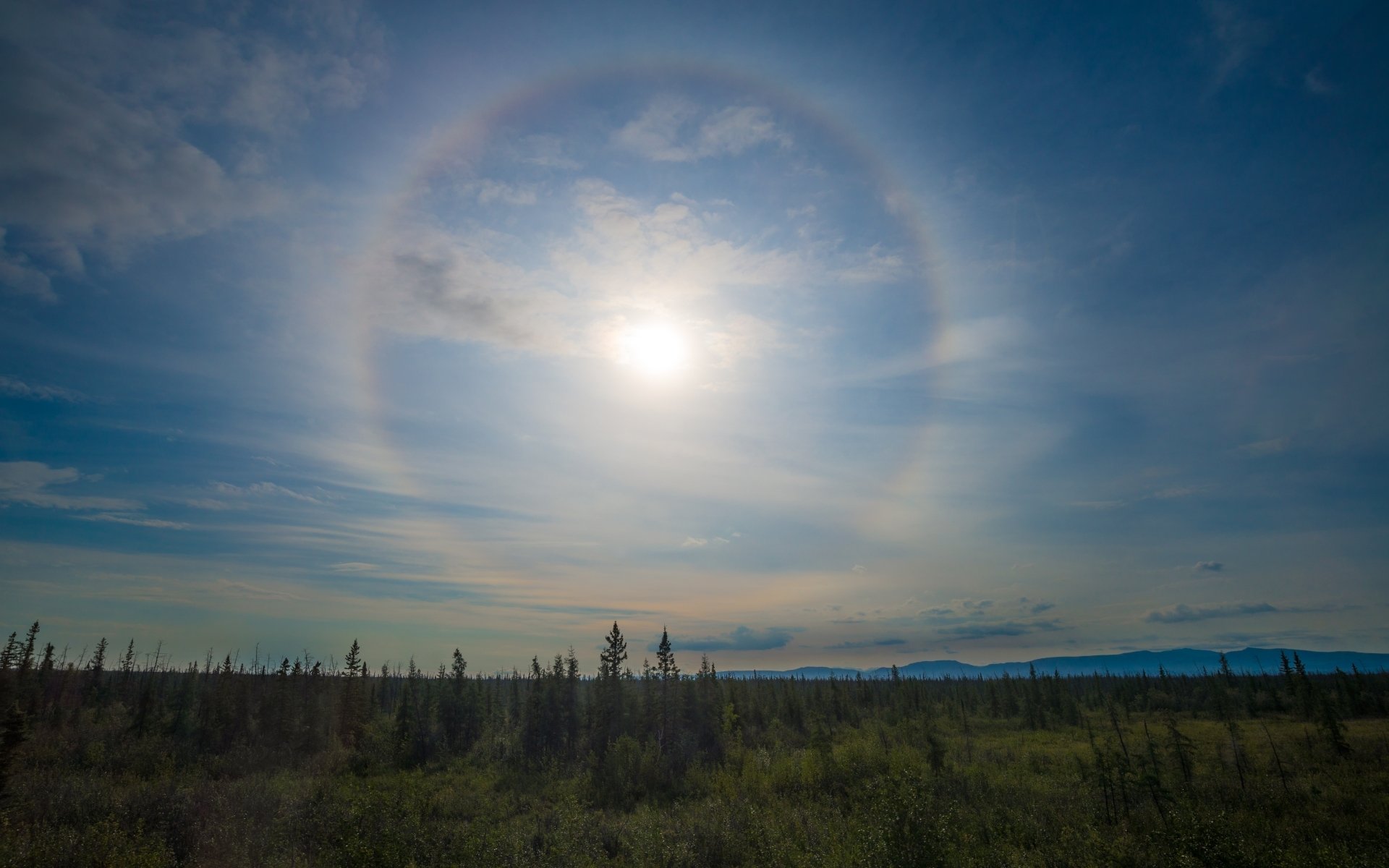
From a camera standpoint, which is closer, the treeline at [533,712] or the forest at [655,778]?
the forest at [655,778]

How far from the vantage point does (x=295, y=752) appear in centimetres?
6969

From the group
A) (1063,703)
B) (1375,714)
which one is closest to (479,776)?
(1063,703)

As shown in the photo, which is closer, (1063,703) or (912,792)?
(912,792)

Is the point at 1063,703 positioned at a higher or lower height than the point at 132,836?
lower

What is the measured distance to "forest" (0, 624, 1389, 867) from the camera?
24.1 metres

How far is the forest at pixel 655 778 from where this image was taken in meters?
24.1

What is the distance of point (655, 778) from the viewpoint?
168 ft

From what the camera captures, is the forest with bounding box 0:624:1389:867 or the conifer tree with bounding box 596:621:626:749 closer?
the forest with bounding box 0:624:1389:867

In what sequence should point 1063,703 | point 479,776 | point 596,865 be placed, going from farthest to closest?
point 1063,703 → point 479,776 → point 596,865

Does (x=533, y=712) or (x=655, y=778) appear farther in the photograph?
(x=533, y=712)

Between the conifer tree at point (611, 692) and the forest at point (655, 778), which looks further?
the conifer tree at point (611, 692)

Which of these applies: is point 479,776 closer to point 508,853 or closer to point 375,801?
point 375,801

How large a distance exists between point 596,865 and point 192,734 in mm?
74520

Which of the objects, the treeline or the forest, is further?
the treeline
